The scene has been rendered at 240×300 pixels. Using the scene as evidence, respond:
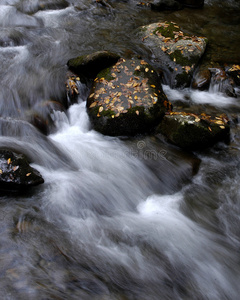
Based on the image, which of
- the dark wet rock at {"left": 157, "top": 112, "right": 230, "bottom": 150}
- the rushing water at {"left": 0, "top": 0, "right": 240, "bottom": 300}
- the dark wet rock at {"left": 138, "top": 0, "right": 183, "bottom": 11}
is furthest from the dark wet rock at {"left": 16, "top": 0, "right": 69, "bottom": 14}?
the dark wet rock at {"left": 157, "top": 112, "right": 230, "bottom": 150}

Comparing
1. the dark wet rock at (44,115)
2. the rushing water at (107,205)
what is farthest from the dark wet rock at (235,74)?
the dark wet rock at (44,115)

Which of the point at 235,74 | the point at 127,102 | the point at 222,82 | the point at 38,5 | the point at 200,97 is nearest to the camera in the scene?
the point at 127,102

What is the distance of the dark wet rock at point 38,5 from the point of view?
385 inches

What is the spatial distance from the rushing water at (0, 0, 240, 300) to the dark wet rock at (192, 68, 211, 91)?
23cm

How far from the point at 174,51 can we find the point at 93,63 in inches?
98.5

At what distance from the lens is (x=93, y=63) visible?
653cm

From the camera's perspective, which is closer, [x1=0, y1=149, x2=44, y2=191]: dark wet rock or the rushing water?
the rushing water

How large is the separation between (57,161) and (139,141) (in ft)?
5.84

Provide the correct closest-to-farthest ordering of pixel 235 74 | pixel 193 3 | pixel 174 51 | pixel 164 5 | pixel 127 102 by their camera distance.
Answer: pixel 127 102, pixel 235 74, pixel 174 51, pixel 164 5, pixel 193 3

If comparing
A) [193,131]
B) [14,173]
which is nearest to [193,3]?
[193,131]

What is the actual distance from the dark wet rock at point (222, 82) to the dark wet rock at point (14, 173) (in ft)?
17.8

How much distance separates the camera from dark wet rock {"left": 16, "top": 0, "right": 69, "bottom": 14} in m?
9.77

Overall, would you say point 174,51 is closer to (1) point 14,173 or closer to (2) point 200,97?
(2) point 200,97

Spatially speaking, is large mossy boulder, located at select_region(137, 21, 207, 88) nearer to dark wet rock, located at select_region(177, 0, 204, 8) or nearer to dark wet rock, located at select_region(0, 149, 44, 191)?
dark wet rock, located at select_region(177, 0, 204, 8)
